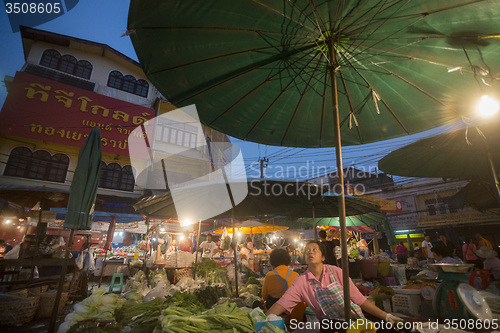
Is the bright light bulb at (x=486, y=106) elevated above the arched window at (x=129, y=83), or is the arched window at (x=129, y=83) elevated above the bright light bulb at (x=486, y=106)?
the arched window at (x=129, y=83)

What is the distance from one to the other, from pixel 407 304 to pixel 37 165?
22142 millimetres

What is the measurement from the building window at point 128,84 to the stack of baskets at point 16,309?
19825 millimetres

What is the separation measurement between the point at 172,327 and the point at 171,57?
2.98m

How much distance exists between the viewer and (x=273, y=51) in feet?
10.2

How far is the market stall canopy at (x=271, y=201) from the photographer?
470 cm

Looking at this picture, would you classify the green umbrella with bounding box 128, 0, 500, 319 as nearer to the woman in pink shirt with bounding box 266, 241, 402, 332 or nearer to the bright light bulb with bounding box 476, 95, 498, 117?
the bright light bulb with bounding box 476, 95, 498, 117

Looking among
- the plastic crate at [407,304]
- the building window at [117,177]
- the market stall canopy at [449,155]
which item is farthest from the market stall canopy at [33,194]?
the market stall canopy at [449,155]

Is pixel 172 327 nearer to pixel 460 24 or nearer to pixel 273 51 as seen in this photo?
pixel 273 51

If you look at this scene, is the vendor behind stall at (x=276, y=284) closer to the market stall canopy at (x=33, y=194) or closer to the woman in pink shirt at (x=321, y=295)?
the woman in pink shirt at (x=321, y=295)

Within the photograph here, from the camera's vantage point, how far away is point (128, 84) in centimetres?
2197

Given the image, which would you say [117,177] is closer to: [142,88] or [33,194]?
[142,88]

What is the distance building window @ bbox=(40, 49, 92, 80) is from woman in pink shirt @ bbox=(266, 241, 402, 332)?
80.0 feet

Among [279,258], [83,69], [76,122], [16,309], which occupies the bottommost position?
[16,309]

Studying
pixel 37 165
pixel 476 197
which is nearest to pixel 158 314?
pixel 476 197
